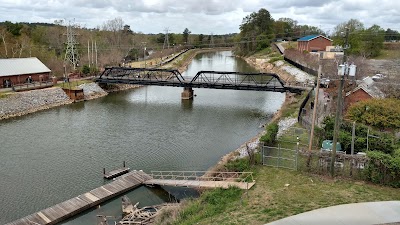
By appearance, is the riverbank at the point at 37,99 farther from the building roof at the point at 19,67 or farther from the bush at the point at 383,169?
the bush at the point at 383,169

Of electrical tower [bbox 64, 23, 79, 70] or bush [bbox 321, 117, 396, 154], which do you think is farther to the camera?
electrical tower [bbox 64, 23, 79, 70]

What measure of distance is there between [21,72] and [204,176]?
33811mm

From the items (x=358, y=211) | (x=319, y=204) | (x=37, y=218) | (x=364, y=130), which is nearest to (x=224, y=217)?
(x=319, y=204)

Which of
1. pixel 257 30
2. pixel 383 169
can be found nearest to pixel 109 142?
pixel 383 169

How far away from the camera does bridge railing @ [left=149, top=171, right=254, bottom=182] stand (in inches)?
719

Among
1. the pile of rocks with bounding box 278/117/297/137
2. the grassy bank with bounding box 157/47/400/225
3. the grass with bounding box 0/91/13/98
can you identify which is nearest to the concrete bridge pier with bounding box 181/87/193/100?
the pile of rocks with bounding box 278/117/297/137

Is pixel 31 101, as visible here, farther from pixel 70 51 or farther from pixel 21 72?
pixel 70 51

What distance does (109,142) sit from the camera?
28.2m

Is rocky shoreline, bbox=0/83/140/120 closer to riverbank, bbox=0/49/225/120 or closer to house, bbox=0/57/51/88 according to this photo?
riverbank, bbox=0/49/225/120

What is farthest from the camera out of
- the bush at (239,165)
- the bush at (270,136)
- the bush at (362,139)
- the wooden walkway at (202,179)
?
the bush at (270,136)

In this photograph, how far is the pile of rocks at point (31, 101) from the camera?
120 feet

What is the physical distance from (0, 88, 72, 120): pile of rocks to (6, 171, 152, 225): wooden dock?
21.4 metres

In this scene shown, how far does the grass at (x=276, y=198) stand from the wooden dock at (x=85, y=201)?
4561 millimetres

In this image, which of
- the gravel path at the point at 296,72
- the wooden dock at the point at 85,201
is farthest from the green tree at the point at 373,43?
the wooden dock at the point at 85,201
